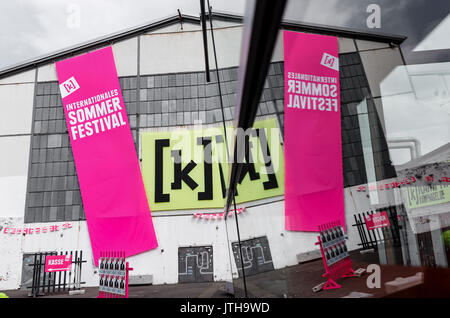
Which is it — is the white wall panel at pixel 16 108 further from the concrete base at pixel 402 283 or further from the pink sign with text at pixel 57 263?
the concrete base at pixel 402 283

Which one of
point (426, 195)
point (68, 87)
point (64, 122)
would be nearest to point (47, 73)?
point (68, 87)

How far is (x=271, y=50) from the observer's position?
438mm

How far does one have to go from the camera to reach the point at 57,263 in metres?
5.68

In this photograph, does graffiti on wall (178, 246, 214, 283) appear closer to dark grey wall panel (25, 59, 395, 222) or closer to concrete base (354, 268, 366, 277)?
dark grey wall panel (25, 59, 395, 222)

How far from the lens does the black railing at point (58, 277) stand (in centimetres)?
572

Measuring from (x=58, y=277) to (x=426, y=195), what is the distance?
7112mm

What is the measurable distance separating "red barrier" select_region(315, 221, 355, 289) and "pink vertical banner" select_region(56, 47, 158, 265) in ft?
18.4

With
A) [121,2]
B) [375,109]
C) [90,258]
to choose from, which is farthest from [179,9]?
[375,109]

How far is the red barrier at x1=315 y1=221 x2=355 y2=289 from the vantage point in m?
0.91

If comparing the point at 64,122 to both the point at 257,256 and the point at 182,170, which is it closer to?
the point at 182,170

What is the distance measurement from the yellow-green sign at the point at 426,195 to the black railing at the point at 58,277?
20.4 ft

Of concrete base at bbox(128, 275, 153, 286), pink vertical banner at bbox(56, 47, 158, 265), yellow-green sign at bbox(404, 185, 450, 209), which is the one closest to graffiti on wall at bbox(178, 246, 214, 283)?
concrete base at bbox(128, 275, 153, 286)
